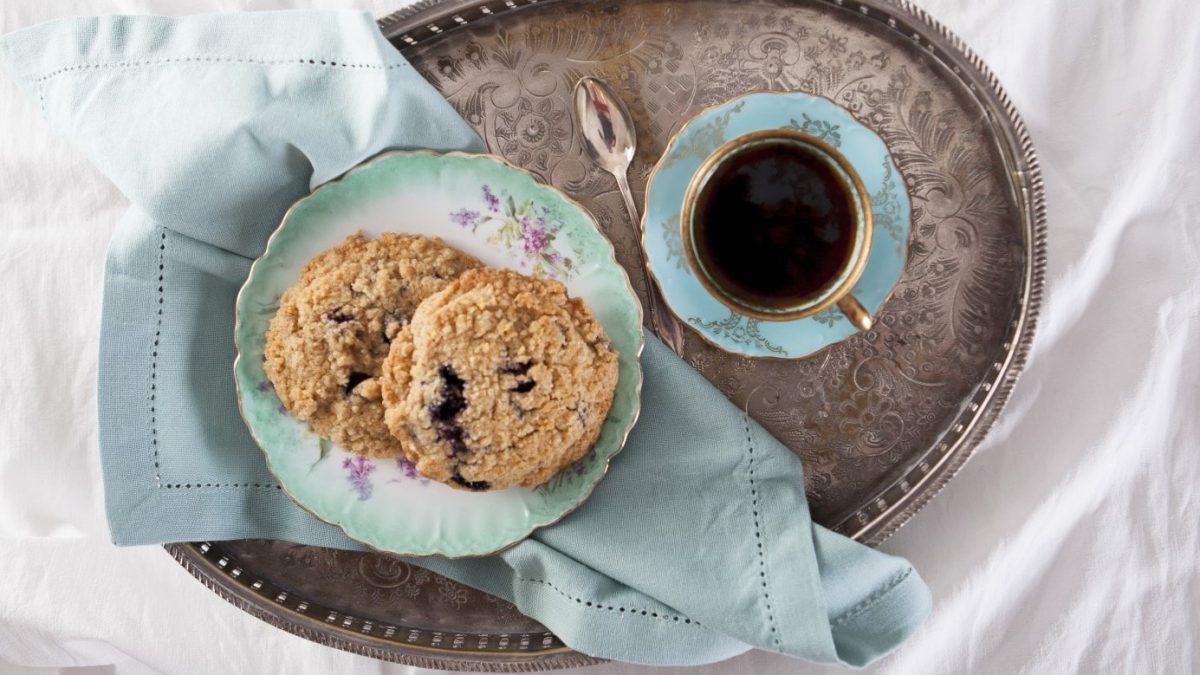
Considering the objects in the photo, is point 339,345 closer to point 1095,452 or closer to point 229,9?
point 229,9

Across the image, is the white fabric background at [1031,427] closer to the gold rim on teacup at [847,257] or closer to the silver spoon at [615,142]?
the gold rim on teacup at [847,257]

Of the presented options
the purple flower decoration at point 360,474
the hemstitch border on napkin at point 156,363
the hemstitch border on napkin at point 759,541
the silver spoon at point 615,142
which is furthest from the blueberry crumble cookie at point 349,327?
the hemstitch border on napkin at point 759,541

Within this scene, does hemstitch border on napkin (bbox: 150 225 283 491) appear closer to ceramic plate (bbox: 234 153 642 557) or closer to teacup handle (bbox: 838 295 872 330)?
ceramic plate (bbox: 234 153 642 557)

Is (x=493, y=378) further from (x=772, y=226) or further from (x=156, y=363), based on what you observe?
(x=156, y=363)

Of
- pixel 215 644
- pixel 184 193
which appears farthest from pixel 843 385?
pixel 215 644

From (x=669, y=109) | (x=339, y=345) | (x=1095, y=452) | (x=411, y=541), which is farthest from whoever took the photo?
(x=1095, y=452)

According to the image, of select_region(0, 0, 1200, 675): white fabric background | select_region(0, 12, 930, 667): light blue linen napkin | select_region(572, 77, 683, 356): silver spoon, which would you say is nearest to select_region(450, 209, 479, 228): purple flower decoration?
select_region(0, 12, 930, 667): light blue linen napkin
